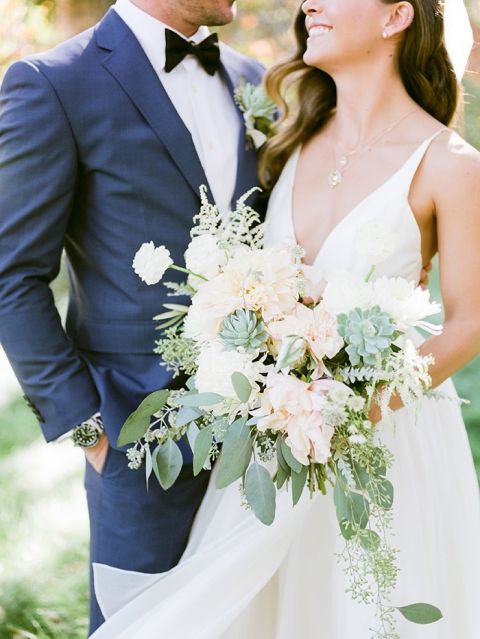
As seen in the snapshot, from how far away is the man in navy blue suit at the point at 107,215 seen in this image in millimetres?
2332

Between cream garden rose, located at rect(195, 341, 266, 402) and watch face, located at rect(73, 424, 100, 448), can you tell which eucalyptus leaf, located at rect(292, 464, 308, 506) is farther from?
watch face, located at rect(73, 424, 100, 448)

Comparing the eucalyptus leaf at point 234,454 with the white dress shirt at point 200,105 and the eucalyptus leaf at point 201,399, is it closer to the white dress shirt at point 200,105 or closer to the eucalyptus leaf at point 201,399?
the eucalyptus leaf at point 201,399

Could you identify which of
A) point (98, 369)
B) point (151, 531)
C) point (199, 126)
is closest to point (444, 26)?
point (199, 126)

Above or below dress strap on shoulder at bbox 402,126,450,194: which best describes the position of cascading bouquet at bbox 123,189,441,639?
below

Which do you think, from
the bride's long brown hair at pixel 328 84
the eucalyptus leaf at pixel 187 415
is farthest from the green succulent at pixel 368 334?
the bride's long brown hair at pixel 328 84

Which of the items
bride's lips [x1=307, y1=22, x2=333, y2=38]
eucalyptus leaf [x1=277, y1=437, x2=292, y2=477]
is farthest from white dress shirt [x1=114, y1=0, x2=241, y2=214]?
eucalyptus leaf [x1=277, y1=437, x2=292, y2=477]

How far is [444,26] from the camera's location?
2.50 meters

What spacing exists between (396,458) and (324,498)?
240 millimetres

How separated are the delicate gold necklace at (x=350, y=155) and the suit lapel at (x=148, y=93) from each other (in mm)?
391

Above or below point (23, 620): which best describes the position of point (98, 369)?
above

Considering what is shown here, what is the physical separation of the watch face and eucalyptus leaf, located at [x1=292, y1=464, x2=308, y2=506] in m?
0.76

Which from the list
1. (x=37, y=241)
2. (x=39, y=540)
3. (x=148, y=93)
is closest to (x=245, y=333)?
(x=37, y=241)

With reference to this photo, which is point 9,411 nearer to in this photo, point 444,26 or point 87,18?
point 87,18

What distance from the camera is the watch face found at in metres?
2.48
